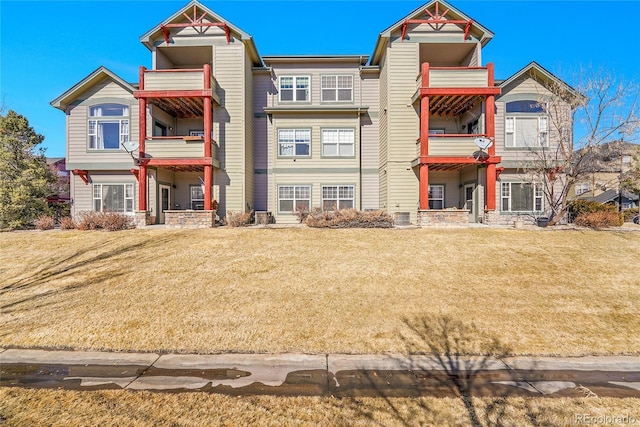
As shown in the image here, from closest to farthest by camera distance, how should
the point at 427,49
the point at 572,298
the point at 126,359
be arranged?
the point at 126,359 → the point at 572,298 → the point at 427,49

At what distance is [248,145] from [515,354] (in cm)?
1596

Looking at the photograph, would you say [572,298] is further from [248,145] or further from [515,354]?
[248,145]

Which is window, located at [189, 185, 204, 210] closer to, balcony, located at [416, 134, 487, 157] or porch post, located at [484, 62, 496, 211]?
balcony, located at [416, 134, 487, 157]

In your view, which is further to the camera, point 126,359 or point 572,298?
point 572,298

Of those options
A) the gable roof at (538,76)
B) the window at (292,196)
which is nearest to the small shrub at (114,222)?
the window at (292,196)

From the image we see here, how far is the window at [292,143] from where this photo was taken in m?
18.0

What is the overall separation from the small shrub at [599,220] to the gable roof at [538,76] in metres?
6.55

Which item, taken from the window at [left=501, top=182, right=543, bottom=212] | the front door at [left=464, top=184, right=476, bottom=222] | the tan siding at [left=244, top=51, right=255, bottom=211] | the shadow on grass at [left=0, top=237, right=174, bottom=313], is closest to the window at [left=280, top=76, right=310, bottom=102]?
the tan siding at [left=244, top=51, right=255, bottom=211]

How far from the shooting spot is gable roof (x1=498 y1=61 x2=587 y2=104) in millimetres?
15781

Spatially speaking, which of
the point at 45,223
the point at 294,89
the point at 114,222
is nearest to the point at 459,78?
the point at 294,89

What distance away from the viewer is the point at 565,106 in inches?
632

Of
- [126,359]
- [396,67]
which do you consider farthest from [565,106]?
[126,359]

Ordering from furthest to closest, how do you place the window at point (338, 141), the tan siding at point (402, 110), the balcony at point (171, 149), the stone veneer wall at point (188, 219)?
the window at point (338, 141), the tan siding at point (402, 110), the balcony at point (171, 149), the stone veneer wall at point (188, 219)

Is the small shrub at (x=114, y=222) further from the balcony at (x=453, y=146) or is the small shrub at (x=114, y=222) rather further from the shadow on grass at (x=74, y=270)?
the balcony at (x=453, y=146)
